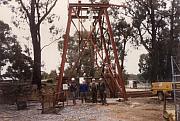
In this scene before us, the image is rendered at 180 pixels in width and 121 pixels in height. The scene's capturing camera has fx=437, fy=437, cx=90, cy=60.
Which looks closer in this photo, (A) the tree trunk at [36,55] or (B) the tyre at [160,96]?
(B) the tyre at [160,96]

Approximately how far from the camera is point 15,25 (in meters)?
49.8

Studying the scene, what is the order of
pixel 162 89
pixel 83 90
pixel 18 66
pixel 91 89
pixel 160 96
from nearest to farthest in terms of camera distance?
pixel 91 89, pixel 83 90, pixel 162 89, pixel 160 96, pixel 18 66

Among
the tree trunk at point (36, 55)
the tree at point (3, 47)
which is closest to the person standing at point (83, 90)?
the tree trunk at point (36, 55)

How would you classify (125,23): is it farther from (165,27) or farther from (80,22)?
(80,22)

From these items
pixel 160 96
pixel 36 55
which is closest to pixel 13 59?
pixel 36 55

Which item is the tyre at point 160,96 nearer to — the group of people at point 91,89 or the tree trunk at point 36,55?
the group of people at point 91,89

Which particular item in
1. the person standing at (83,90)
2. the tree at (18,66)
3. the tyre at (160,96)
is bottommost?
the tyre at (160,96)

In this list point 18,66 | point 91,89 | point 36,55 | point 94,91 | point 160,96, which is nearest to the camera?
point 94,91

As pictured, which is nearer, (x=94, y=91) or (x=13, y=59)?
(x=94, y=91)

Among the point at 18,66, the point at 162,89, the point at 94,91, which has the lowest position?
the point at 94,91

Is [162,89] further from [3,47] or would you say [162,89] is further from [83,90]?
[3,47]

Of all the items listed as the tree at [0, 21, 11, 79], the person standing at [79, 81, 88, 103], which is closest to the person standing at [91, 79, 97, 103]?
the person standing at [79, 81, 88, 103]

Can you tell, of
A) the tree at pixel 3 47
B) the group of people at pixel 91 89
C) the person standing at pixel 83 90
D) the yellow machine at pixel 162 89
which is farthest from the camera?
the tree at pixel 3 47

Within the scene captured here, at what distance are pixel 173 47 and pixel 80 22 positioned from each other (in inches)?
822
